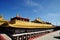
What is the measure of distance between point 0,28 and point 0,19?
311cm

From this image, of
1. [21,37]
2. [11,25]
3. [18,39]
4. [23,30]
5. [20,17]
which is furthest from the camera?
[20,17]

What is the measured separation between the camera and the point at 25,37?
15.6 meters

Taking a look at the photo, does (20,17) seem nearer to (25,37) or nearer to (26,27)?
(26,27)

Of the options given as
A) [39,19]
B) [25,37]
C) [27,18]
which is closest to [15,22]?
[25,37]

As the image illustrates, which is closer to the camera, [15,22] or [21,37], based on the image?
[21,37]

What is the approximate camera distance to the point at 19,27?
2175cm

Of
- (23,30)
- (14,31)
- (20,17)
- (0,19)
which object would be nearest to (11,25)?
(14,31)

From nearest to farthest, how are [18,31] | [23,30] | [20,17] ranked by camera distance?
[18,31] → [23,30] → [20,17]

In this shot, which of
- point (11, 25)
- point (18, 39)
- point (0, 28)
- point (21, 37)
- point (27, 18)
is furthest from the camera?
point (27, 18)

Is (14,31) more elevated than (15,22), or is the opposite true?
(15,22)

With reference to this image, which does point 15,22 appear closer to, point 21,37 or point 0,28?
point 0,28

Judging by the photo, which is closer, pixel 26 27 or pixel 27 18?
pixel 26 27

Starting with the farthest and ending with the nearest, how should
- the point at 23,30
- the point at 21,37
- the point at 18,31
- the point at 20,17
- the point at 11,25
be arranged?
the point at 20,17
the point at 23,30
the point at 18,31
the point at 11,25
the point at 21,37

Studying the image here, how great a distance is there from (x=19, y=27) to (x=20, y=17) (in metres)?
13.8
